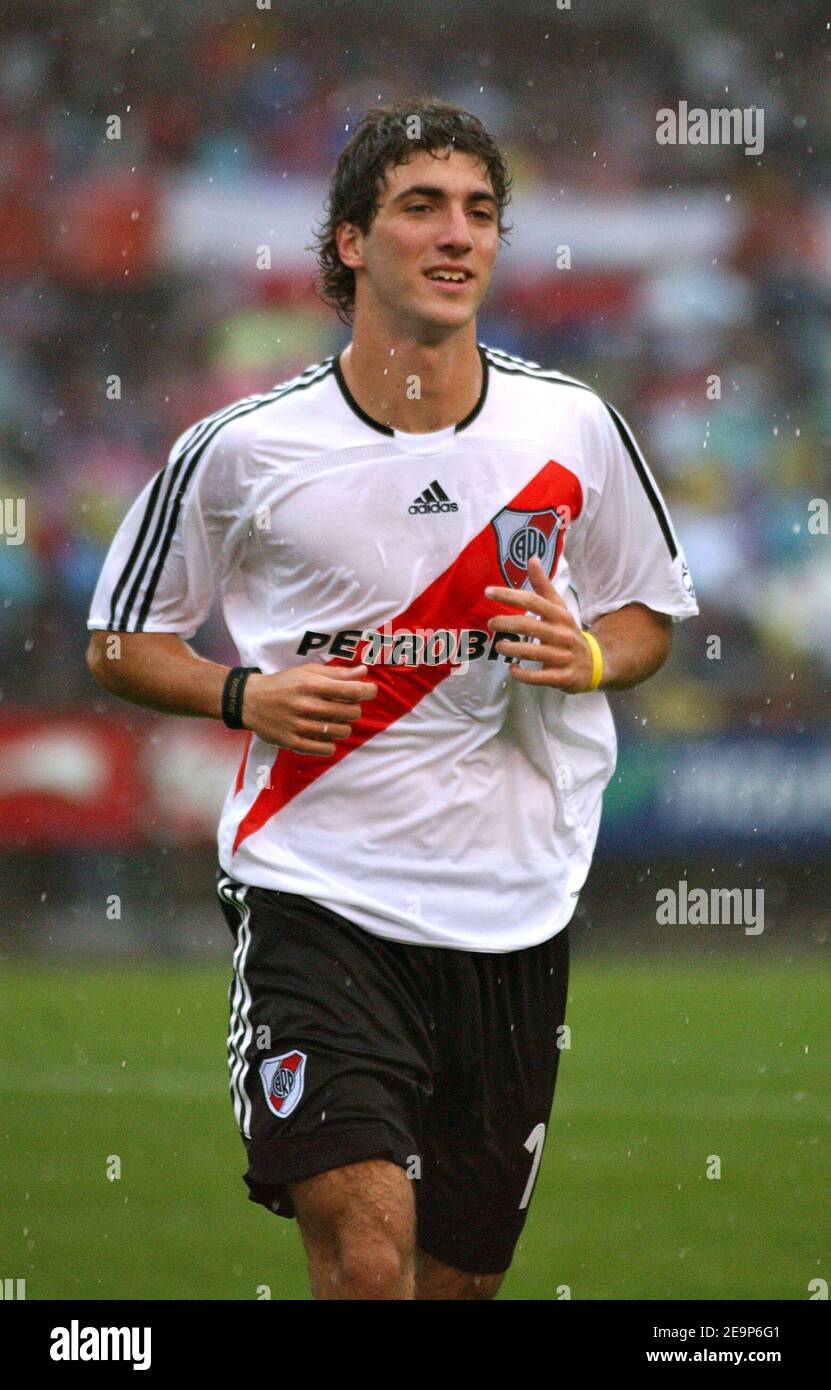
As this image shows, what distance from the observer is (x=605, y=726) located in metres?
4.01

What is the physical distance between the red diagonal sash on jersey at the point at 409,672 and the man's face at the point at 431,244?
409 millimetres

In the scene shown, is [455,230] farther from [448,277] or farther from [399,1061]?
[399,1061]

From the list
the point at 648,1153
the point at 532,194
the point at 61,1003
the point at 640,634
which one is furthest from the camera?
the point at 532,194

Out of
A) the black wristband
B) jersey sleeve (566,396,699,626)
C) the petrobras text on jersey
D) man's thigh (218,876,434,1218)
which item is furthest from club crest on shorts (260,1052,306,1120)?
jersey sleeve (566,396,699,626)

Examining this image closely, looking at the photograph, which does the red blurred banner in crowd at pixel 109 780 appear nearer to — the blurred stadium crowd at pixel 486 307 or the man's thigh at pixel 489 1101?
the blurred stadium crowd at pixel 486 307

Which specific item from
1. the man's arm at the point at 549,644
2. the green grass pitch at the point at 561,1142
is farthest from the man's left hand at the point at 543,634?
the green grass pitch at the point at 561,1142

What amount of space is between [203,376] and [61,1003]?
→ 16.2ft

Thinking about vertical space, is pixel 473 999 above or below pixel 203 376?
below

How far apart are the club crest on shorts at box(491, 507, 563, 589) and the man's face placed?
0.38m

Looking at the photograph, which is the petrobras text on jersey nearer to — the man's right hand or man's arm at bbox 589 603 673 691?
the man's right hand

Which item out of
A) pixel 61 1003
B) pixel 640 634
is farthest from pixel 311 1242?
pixel 61 1003

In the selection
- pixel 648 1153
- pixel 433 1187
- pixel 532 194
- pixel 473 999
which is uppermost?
pixel 532 194

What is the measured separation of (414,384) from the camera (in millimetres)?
3781
